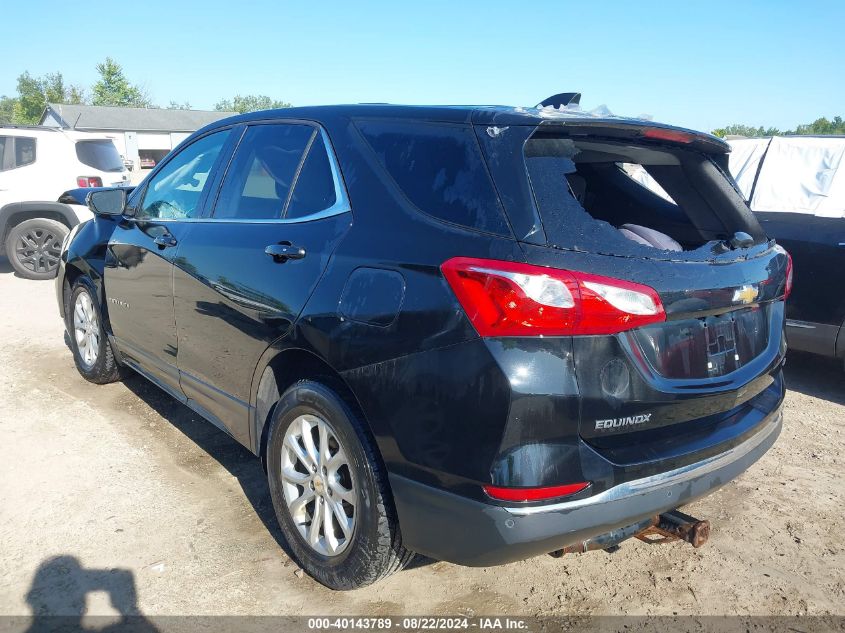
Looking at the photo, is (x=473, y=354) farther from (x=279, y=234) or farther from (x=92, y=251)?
(x=92, y=251)

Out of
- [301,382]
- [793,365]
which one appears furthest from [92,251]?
[793,365]

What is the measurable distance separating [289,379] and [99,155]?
8726 mm

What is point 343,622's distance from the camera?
2.61m

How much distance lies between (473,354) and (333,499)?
953mm

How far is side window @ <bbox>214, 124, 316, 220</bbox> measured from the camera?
9.87ft

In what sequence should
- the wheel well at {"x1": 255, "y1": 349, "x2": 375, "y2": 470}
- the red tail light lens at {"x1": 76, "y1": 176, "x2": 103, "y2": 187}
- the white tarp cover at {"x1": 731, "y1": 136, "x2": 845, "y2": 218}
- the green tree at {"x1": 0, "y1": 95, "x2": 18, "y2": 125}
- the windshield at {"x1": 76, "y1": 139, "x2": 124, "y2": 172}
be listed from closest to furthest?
the wheel well at {"x1": 255, "y1": 349, "x2": 375, "y2": 470} → the white tarp cover at {"x1": 731, "y1": 136, "x2": 845, "y2": 218} → the red tail light lens at {"x1": 76, "y1": 176, "x2": 103, "y2": 187} → the windshield at {"x1": 76, "y1": 139, "x2": 124, "y2": 172} → the green tree at {"x1": 0, "y1": 95, "x2": 18, "y2": 125}

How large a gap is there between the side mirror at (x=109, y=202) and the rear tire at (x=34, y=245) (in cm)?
595

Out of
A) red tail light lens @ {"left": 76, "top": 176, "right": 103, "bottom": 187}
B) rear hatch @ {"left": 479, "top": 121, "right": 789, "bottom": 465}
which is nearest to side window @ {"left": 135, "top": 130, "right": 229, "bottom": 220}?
rear hatch @ {"left": 479, "top": 121, "right": 789, "bottom": 465}

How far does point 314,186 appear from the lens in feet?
9.29

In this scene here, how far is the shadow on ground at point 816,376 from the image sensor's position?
17.2ft

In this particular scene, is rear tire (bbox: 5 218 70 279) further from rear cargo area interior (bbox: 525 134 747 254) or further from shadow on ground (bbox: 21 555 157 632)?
rear cargo area interior (bbox: 525 134 747 254)

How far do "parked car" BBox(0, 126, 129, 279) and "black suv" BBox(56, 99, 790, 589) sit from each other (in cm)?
762

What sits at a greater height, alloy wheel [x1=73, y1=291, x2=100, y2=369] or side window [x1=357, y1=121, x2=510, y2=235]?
side window [x1=357, y1=121, x2=510, y2=235]

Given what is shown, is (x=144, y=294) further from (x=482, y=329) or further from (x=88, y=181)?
(x=88, y=181)
